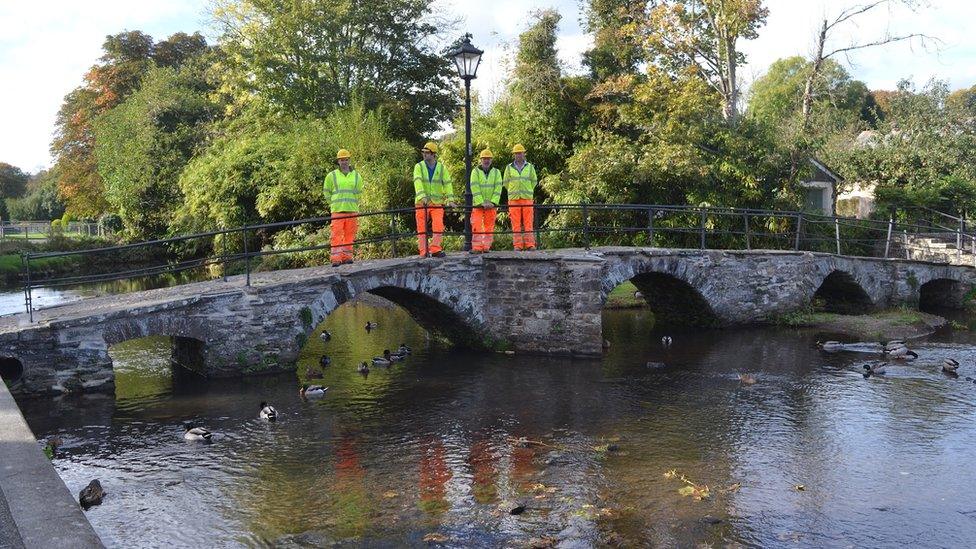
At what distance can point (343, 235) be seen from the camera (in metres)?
13.6

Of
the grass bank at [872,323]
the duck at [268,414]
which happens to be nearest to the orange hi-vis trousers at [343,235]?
the duck at [268,414]

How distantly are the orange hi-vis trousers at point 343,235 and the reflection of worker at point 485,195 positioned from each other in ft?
7.31

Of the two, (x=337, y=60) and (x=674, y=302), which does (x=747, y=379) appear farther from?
(x=337, y=60)

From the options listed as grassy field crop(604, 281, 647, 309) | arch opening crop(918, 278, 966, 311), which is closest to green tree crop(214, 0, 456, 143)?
grassy field crop(604, 281, 647, 309)

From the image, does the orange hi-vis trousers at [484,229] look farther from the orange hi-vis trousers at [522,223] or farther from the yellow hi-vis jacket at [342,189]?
the yellow hi-vis jacket at [342,189]

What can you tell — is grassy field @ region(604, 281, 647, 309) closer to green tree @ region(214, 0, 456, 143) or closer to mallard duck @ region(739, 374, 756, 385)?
mallard duck @ region(739, 374, 756, 385)

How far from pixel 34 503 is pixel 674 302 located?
48.6 feet

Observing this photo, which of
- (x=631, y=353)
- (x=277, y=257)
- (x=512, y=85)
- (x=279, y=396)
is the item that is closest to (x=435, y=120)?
(x=512, y=85)

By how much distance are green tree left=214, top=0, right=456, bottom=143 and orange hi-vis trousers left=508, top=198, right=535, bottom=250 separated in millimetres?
13409

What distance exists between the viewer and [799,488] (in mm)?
7559

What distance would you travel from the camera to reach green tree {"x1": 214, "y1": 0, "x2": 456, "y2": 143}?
27.9 metres

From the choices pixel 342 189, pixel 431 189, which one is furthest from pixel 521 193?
pixel 342 189

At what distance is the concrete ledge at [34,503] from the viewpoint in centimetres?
446

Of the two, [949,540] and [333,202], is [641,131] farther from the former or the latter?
[949,540]
